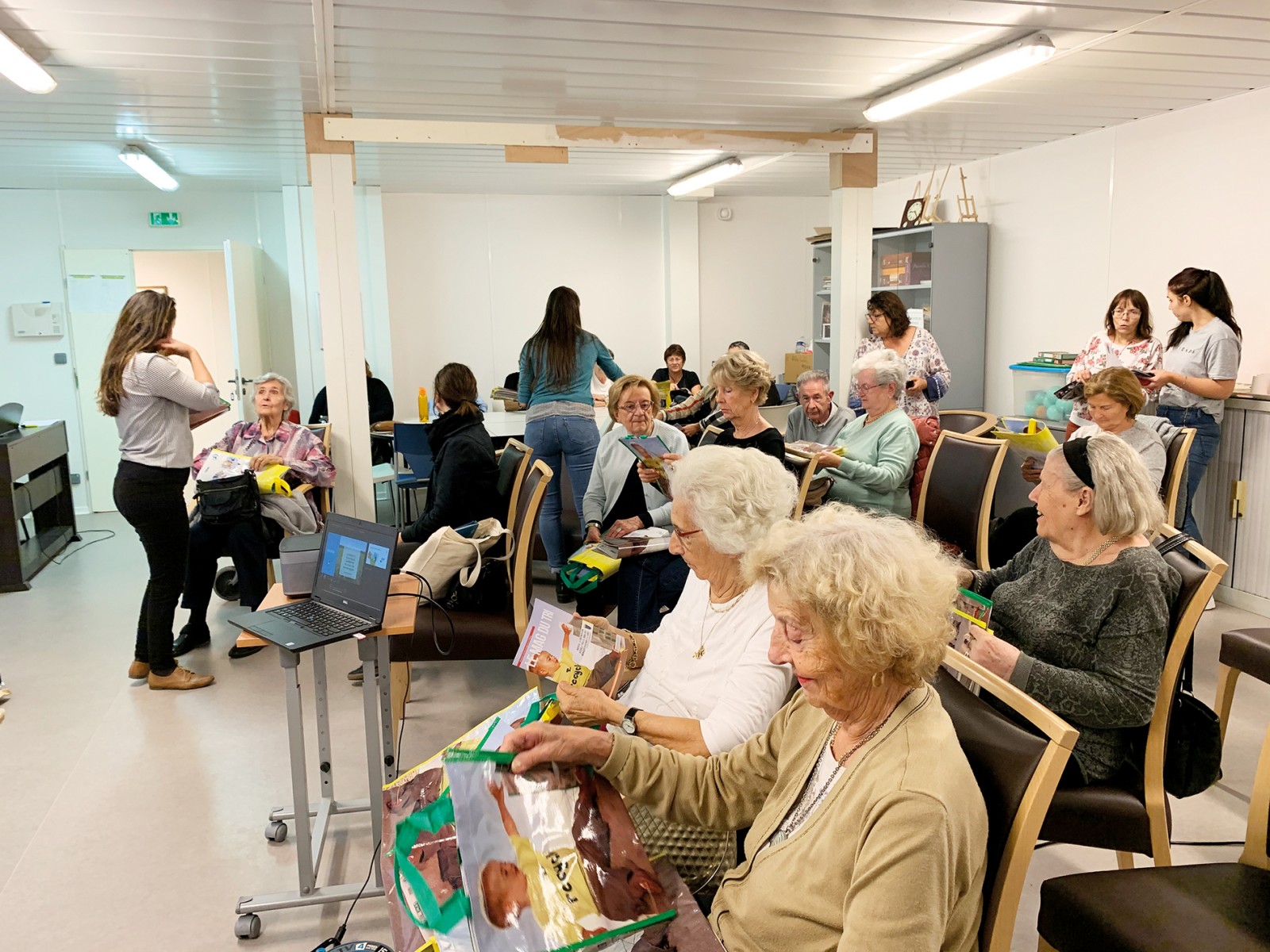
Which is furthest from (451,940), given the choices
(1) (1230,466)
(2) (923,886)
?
(1) (1230,466)

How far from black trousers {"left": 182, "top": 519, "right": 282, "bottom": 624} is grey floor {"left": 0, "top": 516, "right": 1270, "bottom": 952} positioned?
26cm

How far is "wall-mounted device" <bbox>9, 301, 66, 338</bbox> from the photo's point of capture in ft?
25.4

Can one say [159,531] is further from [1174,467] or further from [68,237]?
[68,237]

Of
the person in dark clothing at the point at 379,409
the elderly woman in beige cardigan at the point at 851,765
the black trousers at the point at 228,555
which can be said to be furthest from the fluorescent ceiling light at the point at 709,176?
the elderly woman in beige cardigan at the point at 851,765

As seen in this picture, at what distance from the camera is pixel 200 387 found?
3918mm

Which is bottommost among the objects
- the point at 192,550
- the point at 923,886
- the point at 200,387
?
the point at 192,550

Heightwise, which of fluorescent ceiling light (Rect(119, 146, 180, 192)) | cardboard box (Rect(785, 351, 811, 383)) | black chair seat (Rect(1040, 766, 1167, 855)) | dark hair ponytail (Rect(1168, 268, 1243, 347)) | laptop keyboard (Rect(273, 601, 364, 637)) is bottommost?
black chair seat (Rect(1040, 766, 1167, 855))

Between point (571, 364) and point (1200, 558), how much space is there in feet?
11.0

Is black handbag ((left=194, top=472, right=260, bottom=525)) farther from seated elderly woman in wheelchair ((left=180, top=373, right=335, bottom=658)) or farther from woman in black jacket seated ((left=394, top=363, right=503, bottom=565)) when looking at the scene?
woman in black jacket seated ((left=394, top=363, right=503, bottom=565))

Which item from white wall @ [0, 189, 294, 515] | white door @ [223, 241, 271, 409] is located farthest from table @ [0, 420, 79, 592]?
white wall @ [0, 189, 294, 515]

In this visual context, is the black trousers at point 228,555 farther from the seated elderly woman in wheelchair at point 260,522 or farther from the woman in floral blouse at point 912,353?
the woman in floral blouse at point 912,353

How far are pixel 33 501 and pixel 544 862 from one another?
5851 millimetres

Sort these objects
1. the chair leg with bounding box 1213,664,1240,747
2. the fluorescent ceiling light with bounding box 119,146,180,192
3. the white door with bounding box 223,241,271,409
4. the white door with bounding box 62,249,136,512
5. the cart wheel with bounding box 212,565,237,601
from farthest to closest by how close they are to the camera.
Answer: the white door with bounding box 62,249,136,512
the white door with bounding box 223,241,271,409
the fluorescent ceiling light with bounding box 119,146,180,192
the cart wheel with bounding box 212,565,237,601
the chair leg with bounding box 1213,664,1240,747

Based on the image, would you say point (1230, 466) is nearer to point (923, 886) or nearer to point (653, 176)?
point (923, 886)
